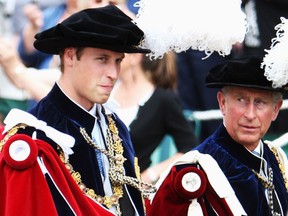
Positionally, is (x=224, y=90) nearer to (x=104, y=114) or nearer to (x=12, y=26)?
(x=104, y=114)

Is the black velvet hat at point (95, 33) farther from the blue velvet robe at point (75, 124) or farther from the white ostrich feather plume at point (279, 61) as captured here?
the white ostrich feather plume at point (279, 61)

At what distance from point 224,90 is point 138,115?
1492 mm

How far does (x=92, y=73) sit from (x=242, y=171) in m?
1.39

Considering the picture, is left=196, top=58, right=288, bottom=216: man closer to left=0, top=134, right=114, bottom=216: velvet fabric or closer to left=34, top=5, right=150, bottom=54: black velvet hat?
left=34, top=5, right=150, bottom=54: black velvet hat

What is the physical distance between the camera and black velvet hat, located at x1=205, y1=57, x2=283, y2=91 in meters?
7.02

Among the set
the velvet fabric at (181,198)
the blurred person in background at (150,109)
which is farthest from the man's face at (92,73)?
the blurred person in background at (150,109)

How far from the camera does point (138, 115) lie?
338 inches

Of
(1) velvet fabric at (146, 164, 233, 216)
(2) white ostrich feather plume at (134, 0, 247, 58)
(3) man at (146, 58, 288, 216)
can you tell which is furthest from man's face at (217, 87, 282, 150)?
(2) white ostrich feather plume at (134, 0, 247, 58)

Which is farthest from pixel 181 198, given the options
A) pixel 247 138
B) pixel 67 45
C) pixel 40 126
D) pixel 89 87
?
pixel 67 45

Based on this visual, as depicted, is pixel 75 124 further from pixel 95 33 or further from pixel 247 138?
pixel 247 138

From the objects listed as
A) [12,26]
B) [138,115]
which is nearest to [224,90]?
[138,115]

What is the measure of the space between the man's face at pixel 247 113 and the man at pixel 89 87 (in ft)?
3.24

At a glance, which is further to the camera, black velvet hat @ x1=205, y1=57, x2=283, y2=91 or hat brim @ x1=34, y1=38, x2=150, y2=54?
black velvet hat @ x1=205, y1=57, x2=283, y2=91

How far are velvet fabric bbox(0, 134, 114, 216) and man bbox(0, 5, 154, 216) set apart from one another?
13cm
